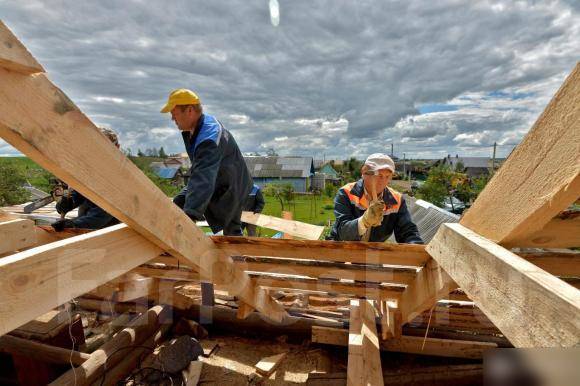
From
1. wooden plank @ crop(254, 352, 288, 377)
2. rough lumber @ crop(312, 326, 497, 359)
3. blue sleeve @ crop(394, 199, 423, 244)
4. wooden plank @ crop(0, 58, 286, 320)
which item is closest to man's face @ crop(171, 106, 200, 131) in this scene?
wooden plank @ crop(0, 58, 286, 320)

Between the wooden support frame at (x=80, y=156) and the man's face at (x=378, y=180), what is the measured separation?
1.82 metres

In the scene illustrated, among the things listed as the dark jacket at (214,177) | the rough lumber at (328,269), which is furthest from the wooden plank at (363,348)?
the dark jacket at (214,177)

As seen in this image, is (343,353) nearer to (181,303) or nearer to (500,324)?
(181,303)

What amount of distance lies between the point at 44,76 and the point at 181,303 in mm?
3767

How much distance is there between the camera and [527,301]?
0.91m

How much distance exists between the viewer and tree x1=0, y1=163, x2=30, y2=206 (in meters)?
14.5

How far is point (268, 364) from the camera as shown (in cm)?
351

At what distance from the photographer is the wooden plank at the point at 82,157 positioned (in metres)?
0.91

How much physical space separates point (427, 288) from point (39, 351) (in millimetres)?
3261

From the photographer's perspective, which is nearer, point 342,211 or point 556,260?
point 556,260

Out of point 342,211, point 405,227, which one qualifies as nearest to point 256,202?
point 342,211

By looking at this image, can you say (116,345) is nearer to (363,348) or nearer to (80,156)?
(363,348)

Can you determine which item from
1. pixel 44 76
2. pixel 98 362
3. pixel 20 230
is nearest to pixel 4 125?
pixel 44 76

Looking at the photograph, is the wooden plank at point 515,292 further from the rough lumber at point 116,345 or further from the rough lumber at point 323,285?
the rough lumber at point 116,345
